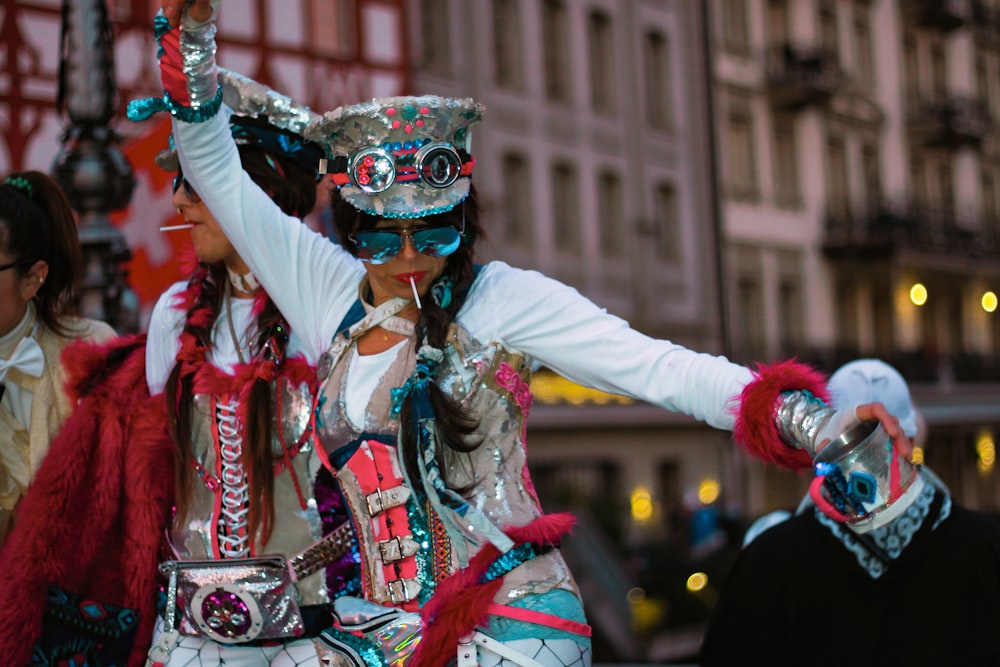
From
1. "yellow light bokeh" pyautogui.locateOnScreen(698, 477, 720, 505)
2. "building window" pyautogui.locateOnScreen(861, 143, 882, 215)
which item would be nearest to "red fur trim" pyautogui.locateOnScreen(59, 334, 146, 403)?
"yellow light bokeh" pyautogui.locateOnScreen(698, 477, 720, 505)

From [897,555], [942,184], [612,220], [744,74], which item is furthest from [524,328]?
[942,184]

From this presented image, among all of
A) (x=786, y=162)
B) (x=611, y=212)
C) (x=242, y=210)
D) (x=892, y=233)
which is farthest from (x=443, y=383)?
(x=892, y=233)

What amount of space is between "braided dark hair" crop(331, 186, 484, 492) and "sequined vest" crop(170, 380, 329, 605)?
0.50 m

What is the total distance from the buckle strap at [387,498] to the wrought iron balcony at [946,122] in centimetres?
3777

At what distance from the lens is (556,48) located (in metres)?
27.0

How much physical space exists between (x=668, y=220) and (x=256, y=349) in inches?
1027

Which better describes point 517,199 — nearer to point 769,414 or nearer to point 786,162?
point 786,162

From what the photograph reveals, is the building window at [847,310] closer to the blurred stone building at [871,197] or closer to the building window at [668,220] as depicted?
the blurred stone building at [871,197]

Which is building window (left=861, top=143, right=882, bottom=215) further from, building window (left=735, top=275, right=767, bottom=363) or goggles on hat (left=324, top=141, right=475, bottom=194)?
goggles on hat (left=324, top=141, right=475, bottom=194)

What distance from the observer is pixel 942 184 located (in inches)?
1594

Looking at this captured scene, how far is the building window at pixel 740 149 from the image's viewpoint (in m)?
31.6

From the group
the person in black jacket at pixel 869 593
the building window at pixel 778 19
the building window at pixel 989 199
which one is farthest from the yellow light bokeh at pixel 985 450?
the person in black jacket at pixel 869 593

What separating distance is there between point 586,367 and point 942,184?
1561 inches

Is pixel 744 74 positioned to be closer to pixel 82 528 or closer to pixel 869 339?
pixel 869 339
